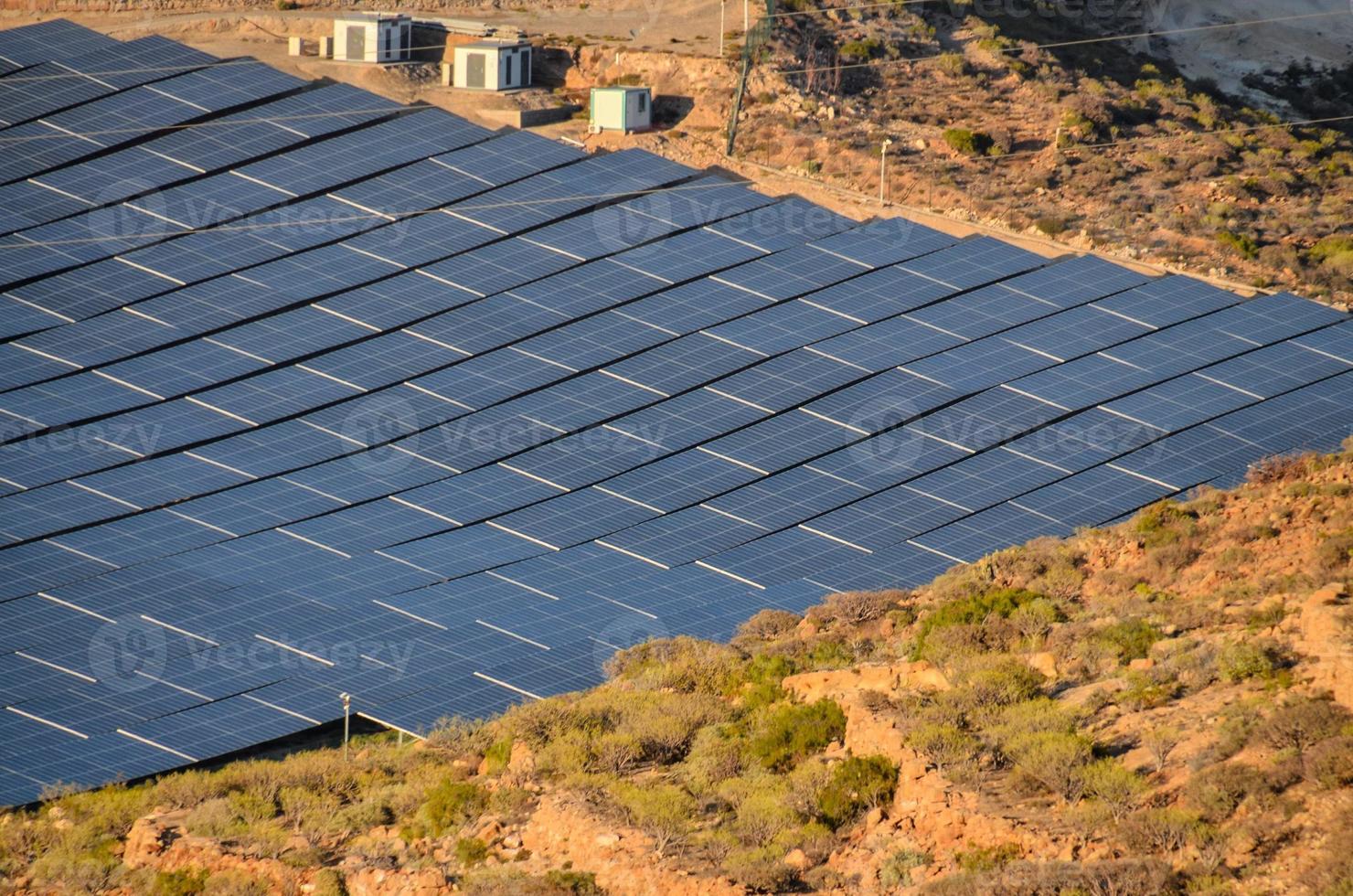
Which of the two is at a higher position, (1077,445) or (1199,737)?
(1199,737)

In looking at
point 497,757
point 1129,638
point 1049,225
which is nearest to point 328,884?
point 497,757

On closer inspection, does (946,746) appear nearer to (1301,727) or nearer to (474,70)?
(1301,727)

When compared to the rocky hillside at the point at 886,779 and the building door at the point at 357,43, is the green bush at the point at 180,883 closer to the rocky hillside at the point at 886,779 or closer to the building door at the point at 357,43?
the rocky hillside at the point at 886,779

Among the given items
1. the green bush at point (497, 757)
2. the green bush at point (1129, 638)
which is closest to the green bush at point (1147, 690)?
the green bush at point (1129, 638)

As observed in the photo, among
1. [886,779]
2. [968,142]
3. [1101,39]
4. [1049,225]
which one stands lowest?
[1049,225]

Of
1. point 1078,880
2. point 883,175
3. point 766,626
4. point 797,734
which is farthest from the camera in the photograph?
point 883,175

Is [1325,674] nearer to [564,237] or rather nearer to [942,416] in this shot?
[942,416]

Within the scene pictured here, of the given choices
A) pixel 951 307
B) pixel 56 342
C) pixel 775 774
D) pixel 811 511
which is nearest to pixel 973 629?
pixel 775 774
